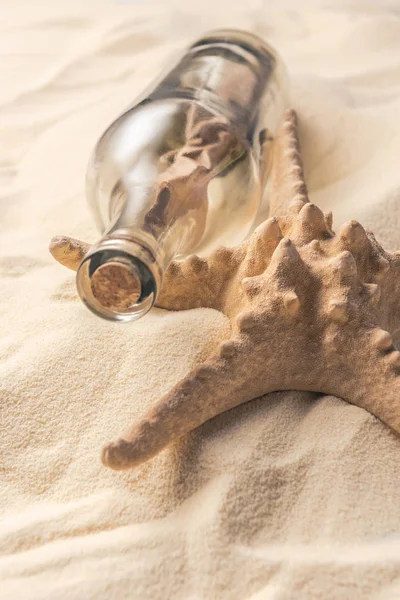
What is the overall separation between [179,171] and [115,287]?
0.18 m

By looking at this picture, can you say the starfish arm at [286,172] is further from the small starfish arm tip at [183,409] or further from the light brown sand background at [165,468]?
the small starfish arm tip at [183,409]

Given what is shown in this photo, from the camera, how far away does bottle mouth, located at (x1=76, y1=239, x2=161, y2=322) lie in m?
0.53

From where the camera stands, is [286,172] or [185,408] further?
[286,172]

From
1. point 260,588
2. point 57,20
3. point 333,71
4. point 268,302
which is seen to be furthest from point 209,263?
point 57,20

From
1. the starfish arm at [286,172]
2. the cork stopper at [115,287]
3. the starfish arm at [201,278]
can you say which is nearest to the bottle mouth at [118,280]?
the cork stopper at [115,287]

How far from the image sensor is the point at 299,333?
23.1 inches

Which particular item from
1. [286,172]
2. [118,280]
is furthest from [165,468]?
[286,172]

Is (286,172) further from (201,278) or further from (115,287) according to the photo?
(115,287)

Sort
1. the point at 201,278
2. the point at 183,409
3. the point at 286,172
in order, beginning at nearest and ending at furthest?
the point at 183,409 → the point at 201,278 → the point at 286,172

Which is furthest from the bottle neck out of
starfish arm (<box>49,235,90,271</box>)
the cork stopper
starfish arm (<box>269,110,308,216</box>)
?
starfish arm (<box>269,110,308,216</box>)

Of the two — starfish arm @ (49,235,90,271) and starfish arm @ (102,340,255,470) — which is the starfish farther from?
starfish arm @ (49,235,90,271)

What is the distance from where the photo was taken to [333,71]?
121 cm

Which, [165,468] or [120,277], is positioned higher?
[120,277]

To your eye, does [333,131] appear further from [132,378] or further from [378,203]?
[132,378]
